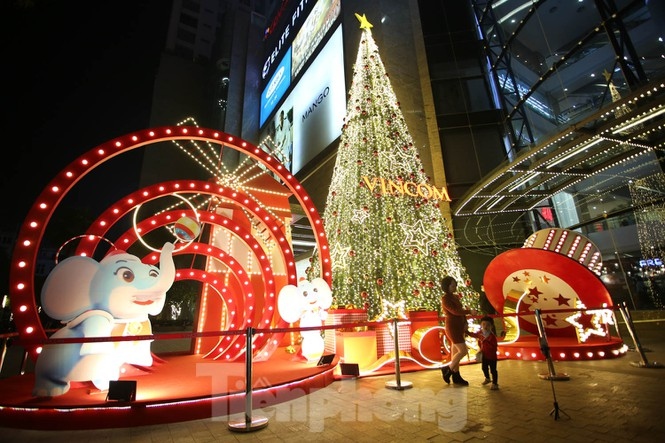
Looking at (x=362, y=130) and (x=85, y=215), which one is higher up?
(x=85, y=215)

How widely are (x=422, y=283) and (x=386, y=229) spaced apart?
177 cm

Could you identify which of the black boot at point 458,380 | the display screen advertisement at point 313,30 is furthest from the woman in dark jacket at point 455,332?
the display screen advertisement at point 313,30

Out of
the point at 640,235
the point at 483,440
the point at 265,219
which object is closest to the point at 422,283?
the point at 265,219

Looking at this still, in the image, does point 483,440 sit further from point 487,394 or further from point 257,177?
point 257,177

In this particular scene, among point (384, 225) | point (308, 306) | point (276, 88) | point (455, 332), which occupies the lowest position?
point (455, 332)

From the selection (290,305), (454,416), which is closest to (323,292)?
(290,305)

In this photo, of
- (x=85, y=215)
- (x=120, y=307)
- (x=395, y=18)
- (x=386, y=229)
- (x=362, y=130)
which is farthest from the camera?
(x=85, y=215)

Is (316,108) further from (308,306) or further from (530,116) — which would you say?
(308,306)

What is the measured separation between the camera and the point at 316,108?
19594mm

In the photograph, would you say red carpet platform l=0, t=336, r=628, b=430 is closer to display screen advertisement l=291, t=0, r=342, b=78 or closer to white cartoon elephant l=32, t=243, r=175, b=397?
white cartoon elephant l=32, t=243, r=175, b=397

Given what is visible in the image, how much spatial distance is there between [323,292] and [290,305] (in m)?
0.77

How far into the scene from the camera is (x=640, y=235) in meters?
11.2

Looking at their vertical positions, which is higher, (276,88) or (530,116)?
(276,88)

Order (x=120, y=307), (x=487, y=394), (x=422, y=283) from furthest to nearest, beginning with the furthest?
(x=422, y=283), (x=120, y=307), (x=487, y=394)
